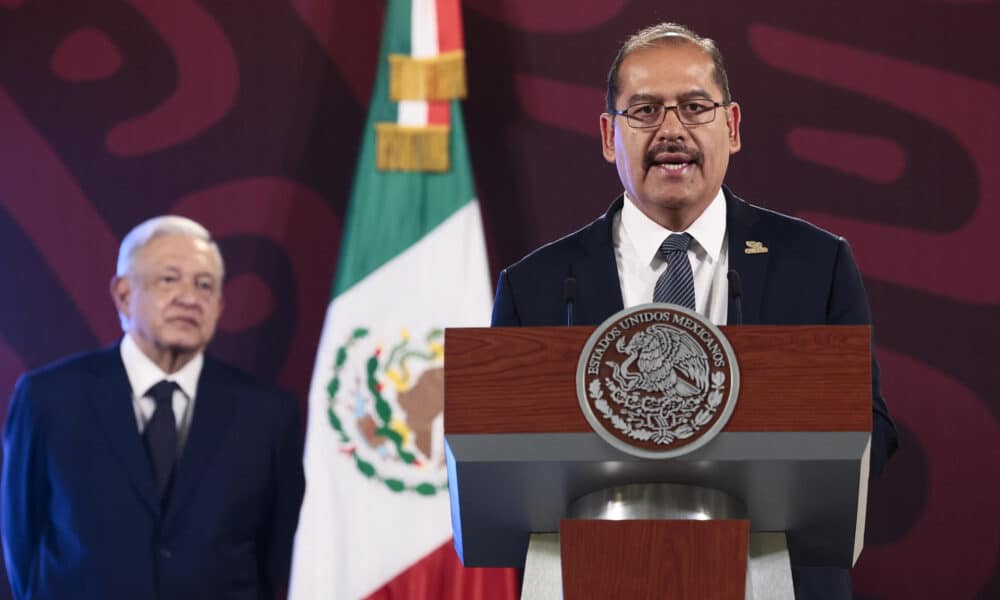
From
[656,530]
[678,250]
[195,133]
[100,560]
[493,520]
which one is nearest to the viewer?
[656,530]

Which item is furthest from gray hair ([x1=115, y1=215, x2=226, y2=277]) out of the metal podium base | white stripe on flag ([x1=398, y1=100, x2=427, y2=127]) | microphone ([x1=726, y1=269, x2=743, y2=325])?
the metal podium base

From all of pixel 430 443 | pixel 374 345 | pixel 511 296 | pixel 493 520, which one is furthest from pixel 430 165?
pixel 493 520

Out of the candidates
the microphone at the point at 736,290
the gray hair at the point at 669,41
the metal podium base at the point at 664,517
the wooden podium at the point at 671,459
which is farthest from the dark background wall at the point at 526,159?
the wooden podium at the point at 671,459

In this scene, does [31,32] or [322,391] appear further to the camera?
[31,32]

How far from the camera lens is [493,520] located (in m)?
1.77

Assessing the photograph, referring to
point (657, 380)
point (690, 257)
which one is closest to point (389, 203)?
point (690, 257)

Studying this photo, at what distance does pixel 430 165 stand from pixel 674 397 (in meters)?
3.16

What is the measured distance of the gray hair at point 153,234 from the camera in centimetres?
456

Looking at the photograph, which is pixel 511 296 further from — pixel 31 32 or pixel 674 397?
pixel 31 32

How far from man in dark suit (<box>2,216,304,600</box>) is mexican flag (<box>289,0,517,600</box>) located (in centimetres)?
17

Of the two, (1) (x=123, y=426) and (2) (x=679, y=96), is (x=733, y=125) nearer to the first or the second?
(2) (x=679, y=96)

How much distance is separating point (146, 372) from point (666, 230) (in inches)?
100

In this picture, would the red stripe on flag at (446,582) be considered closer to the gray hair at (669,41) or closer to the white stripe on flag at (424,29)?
the white stripe on flag at (424,29)

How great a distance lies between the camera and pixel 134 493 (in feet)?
13.4
